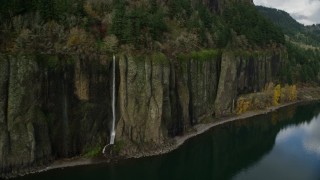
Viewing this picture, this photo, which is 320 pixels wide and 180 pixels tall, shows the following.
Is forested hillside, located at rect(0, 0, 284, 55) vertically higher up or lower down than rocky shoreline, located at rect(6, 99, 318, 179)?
higher up

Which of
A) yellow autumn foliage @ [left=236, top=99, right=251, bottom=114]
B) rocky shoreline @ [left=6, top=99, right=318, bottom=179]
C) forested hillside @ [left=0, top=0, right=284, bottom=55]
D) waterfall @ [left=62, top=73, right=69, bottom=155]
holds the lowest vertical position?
rocky shoreline @ [left=6, top=99, right=318, bottom=179]

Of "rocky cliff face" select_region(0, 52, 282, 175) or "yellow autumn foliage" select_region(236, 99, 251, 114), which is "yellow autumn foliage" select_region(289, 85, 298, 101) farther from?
"rocky cliff face" select_region(0, 52, 282, 175)

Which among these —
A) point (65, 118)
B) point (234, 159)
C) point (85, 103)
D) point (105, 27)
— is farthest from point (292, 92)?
point (65, 118)

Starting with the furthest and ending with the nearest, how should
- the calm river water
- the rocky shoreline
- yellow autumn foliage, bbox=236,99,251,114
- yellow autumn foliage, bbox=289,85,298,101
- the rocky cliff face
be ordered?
yellow autumn foliage, bbox=289,85,298,101, yellow autumn foliage, bbox=236,99,251,114, the calm river water, the rocky shoreline, the rocky cliff face

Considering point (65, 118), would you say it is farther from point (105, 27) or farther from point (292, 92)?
point (292, 92)

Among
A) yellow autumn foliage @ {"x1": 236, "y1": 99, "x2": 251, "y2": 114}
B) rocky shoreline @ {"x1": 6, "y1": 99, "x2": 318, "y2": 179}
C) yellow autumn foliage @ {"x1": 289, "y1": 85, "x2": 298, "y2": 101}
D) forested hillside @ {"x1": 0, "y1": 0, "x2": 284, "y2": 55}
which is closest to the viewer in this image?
rocky shoreline @ {"x1": 6, "y1": 99, "x2": 318, "y2": 179}

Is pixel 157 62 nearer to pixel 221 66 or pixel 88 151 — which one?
pixel 88 151

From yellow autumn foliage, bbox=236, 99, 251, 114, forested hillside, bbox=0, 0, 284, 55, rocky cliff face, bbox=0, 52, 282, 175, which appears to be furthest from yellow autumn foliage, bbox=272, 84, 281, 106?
rocky cliff face, bbox=0, 52, 282, 175
